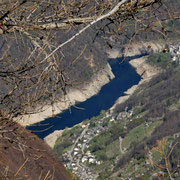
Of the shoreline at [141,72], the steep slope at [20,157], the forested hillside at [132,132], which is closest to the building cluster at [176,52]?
the shoreline at [141,72]

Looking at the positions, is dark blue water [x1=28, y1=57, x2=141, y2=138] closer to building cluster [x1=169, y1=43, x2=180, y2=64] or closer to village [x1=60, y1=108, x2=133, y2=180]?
village [x1=60, y1=108, x2=133, y2=180]

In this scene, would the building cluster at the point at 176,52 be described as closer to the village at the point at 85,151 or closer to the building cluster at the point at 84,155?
the village at the point at 85,151

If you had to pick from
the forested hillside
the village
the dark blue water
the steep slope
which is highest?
the steep slope

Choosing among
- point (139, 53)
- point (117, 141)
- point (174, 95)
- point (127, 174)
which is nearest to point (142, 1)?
point (127, 174)

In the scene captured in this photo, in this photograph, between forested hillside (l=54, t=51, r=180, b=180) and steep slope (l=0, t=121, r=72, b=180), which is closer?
steep slope (l=0, t=121, r=72, b=180)

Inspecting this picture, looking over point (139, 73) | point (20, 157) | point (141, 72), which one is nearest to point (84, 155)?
point (139, 73)

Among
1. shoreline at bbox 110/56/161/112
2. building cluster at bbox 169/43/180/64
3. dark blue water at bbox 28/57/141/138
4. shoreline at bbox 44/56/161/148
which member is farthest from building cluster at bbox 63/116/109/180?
building cluster at bbox 169/43/180/64

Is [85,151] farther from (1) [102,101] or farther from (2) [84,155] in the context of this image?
(1) [102,101]

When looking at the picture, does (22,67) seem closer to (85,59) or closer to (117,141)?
(117,141)
